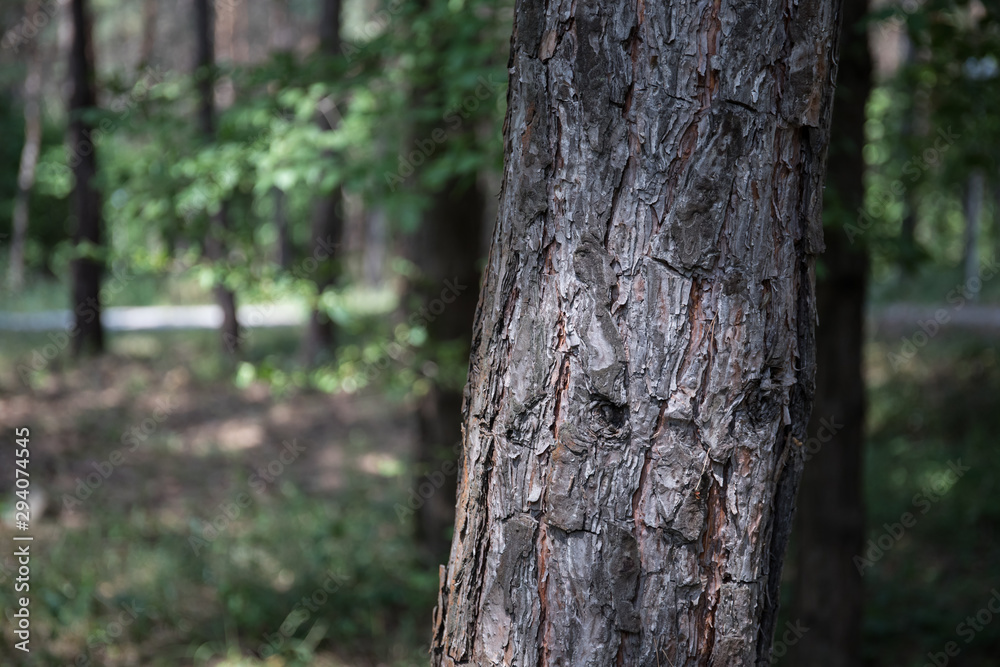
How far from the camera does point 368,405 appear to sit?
11195mm

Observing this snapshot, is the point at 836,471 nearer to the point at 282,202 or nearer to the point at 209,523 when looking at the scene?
the point at 209,523

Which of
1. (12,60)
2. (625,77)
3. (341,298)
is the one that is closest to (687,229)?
(625,77)

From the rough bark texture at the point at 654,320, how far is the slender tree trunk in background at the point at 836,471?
8.84 feet

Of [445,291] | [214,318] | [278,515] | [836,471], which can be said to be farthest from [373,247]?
[836,471]

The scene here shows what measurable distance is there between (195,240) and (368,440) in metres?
5.75

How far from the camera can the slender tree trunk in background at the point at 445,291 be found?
5.32 m

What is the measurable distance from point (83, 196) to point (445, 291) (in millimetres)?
8610

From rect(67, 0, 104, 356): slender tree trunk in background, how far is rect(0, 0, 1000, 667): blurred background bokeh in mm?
69

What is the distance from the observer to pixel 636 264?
1208 mm

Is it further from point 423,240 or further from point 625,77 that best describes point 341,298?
point 625,77

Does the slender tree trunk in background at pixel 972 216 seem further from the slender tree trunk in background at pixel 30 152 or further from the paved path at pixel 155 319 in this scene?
the slender tree trunk in background at pixel 30 152

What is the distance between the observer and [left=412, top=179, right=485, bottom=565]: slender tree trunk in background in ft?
17.4

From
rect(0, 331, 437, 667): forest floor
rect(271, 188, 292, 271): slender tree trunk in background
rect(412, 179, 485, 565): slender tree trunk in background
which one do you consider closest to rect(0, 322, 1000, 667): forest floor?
rect(0, 331, 437, 667): forest floor

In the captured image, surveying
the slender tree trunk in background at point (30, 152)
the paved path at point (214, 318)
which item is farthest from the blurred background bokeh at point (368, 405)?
the slender tree trunk in background at point (30, 152)
